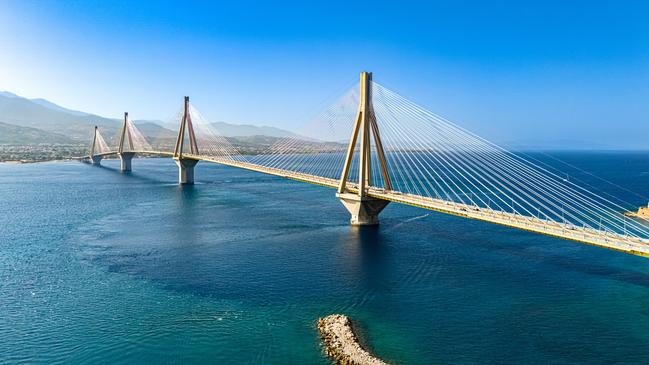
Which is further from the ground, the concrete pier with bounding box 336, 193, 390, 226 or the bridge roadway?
the bridge roadway

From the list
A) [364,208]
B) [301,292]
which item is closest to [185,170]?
[364,208]

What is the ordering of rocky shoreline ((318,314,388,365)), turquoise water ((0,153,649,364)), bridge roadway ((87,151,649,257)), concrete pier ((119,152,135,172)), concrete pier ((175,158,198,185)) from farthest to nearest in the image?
concrete pier ((119,152,135,172)) < concrete pier ((175,158,198,185)) < bridge roadway ((87,151,649,257)) < turquoise water ((0,153,649,364)) < rocky shoreline ((318,314,388,365))

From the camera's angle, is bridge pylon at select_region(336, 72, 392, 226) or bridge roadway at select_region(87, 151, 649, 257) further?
bridge pylon at select_region(336, 72, 392, 226)

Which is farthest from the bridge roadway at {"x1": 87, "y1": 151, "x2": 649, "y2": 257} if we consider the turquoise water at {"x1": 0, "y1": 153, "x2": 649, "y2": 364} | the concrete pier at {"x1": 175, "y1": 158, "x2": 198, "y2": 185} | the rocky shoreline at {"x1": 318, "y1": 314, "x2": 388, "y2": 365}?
the concrete pier at {"x1": 175, "y1": 158, "x2": 198, "y2": 185}

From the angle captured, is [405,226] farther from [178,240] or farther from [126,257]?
[126,257]

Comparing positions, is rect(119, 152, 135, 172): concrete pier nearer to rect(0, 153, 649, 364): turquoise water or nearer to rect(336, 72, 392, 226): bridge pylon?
rect(0, 153, 649, 364): turquoise water

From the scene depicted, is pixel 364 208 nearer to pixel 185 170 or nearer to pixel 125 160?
pixel 185 170

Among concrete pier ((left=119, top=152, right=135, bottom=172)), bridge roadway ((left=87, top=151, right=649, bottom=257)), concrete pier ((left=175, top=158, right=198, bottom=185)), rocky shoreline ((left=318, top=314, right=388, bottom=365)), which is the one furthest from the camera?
concrete pier ((left=119, top=152, right=135, bottom=172))
